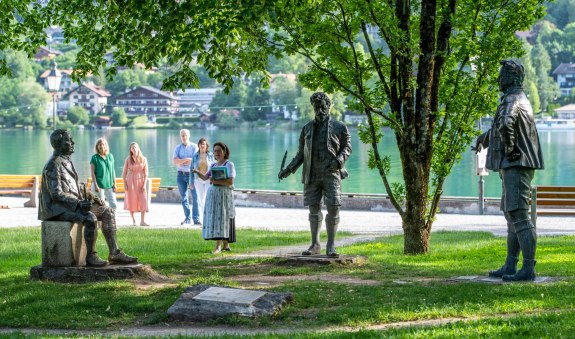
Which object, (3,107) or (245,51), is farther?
(3,107)

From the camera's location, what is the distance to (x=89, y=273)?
1213 cm

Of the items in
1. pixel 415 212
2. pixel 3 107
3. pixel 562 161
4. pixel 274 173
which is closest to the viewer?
pixel 415 212

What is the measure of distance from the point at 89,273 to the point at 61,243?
42 cm

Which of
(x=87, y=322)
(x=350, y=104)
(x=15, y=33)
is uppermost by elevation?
(x=15, y=33)

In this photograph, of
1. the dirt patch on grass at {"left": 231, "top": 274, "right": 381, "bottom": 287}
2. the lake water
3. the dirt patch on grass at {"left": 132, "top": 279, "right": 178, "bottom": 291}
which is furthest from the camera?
the lake water

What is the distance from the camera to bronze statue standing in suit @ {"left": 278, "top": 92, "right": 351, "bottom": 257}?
13.7 metres

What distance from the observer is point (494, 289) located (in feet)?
35.3

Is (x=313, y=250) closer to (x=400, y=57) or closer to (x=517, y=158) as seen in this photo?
(x=400, y=57)

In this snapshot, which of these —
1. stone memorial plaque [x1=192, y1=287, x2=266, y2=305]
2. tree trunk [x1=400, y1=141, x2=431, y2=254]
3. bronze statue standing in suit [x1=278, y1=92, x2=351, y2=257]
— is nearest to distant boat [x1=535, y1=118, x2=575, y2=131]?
tree trunk [x1=400, y1=141, x2=431, y2=254]

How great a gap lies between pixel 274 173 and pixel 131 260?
6602 centimetres

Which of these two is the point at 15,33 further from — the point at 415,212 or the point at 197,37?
the point at 415,212

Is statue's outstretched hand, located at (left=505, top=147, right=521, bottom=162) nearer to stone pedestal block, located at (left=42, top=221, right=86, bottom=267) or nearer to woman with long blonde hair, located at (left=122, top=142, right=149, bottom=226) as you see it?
stone pedestal block, located at (left=42, top=221, right=86, bottom=267)

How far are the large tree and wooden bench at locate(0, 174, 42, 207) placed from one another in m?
12.1

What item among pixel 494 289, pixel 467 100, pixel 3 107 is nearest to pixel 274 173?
pixel 467 100
